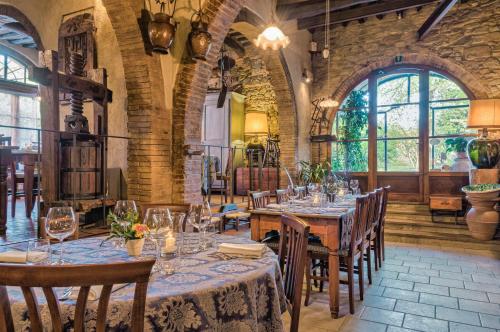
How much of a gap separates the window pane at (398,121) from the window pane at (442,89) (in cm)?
44

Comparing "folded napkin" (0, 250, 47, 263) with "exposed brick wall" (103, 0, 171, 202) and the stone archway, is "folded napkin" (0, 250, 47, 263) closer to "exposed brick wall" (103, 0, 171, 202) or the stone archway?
"exposed brick wall" (103, 0, 171, 202)

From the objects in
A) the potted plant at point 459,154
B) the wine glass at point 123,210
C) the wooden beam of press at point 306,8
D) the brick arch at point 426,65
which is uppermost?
the wooden beam of press at point 306,8

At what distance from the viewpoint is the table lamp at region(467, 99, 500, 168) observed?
566cm

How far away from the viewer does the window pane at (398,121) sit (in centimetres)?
760

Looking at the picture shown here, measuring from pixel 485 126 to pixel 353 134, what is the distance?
286cm

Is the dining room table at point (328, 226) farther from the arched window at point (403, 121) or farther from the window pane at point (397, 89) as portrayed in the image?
the window pane at point (397, 89)

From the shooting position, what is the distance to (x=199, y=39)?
157 inches

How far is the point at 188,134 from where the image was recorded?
14.1 ft

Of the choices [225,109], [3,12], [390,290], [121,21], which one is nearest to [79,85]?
[121,21]

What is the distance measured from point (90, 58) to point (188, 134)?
188cm

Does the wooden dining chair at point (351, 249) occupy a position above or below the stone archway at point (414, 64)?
below

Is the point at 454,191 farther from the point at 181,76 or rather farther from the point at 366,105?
the point at 181,76

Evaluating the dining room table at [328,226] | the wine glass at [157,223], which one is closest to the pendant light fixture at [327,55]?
the dining room table at [328,226]

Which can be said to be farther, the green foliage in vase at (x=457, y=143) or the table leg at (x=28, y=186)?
the green foliage in vase at (x=457, y=143)
